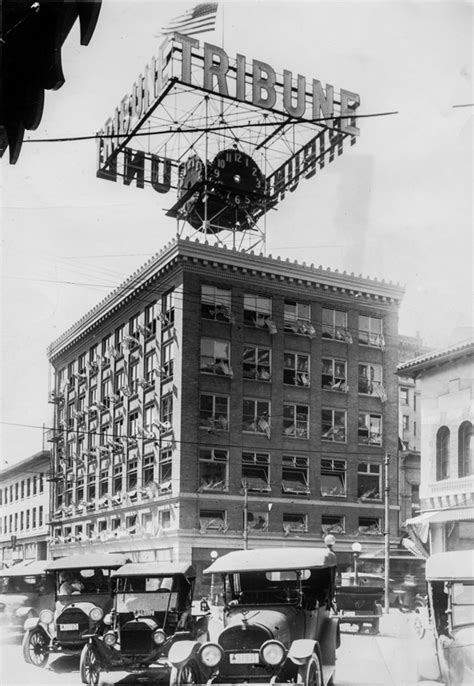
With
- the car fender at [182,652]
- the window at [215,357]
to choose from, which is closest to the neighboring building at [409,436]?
the window at [215,357]

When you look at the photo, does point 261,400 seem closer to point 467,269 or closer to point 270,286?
point 270,286

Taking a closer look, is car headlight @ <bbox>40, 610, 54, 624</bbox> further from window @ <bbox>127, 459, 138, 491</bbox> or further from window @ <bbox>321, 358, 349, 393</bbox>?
window @ <bbox>321, 358, 349, 393</bbox>

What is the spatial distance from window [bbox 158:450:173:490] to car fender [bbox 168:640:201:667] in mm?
34084

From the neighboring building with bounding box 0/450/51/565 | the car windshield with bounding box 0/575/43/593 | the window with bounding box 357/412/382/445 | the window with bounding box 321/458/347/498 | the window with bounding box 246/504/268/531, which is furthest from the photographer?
the neighboring building with bounding box 0/450/51/565

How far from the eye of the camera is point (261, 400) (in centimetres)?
4731

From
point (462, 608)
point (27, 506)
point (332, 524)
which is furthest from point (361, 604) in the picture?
point (27, 506)

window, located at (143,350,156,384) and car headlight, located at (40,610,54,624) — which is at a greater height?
window, located at (143,350,156,384)

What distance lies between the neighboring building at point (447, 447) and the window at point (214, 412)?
1384 cm

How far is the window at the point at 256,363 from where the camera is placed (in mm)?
47312

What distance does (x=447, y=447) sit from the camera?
32906mm

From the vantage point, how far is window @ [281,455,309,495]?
154ft

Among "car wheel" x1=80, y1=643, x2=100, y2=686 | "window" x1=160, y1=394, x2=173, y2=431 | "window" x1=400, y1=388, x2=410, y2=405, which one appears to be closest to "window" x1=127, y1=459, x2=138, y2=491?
"window" x1=160, y1=394, x2=173, y2=431

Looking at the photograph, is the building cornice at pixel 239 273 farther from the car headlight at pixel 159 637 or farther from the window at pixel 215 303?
the car headlight at pixel 159 637

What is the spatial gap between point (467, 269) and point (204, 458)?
88.7ft
